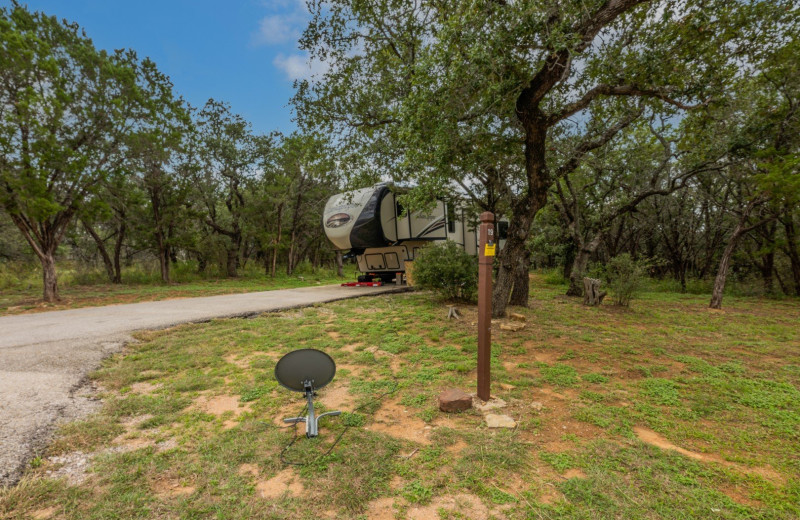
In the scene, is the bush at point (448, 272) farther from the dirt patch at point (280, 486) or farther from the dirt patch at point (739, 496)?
the dirt patch at point (280, 486)

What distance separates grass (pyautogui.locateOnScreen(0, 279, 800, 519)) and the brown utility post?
340mm

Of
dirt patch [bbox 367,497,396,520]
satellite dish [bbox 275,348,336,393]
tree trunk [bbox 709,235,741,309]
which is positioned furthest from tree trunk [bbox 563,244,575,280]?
dirt patch [bbox 367,497,396,520]

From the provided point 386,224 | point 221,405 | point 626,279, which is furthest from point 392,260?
point 221,405

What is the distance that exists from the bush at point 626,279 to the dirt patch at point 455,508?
346 inches

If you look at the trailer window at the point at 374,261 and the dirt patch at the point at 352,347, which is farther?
the trailer window at the point at 374,261

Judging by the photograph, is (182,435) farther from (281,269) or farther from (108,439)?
(281,269)

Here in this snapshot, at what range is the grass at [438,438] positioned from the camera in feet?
6.78

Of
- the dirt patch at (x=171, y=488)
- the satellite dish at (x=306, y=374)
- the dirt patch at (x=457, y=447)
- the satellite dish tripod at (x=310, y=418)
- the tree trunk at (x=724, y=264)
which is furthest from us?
the tree trunk at (x=724, y=264)

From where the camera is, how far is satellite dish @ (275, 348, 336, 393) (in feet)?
9.74

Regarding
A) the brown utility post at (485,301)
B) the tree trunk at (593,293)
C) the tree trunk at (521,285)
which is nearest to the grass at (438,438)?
the brown utility post at (485,301)

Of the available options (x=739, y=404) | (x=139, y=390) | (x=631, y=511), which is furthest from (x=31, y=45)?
(x=739, y=404)

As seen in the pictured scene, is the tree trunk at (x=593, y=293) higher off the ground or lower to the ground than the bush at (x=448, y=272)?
lower

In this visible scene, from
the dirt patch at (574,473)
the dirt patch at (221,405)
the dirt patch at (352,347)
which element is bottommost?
the dirt patch at (574,473)

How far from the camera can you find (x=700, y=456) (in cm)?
255
